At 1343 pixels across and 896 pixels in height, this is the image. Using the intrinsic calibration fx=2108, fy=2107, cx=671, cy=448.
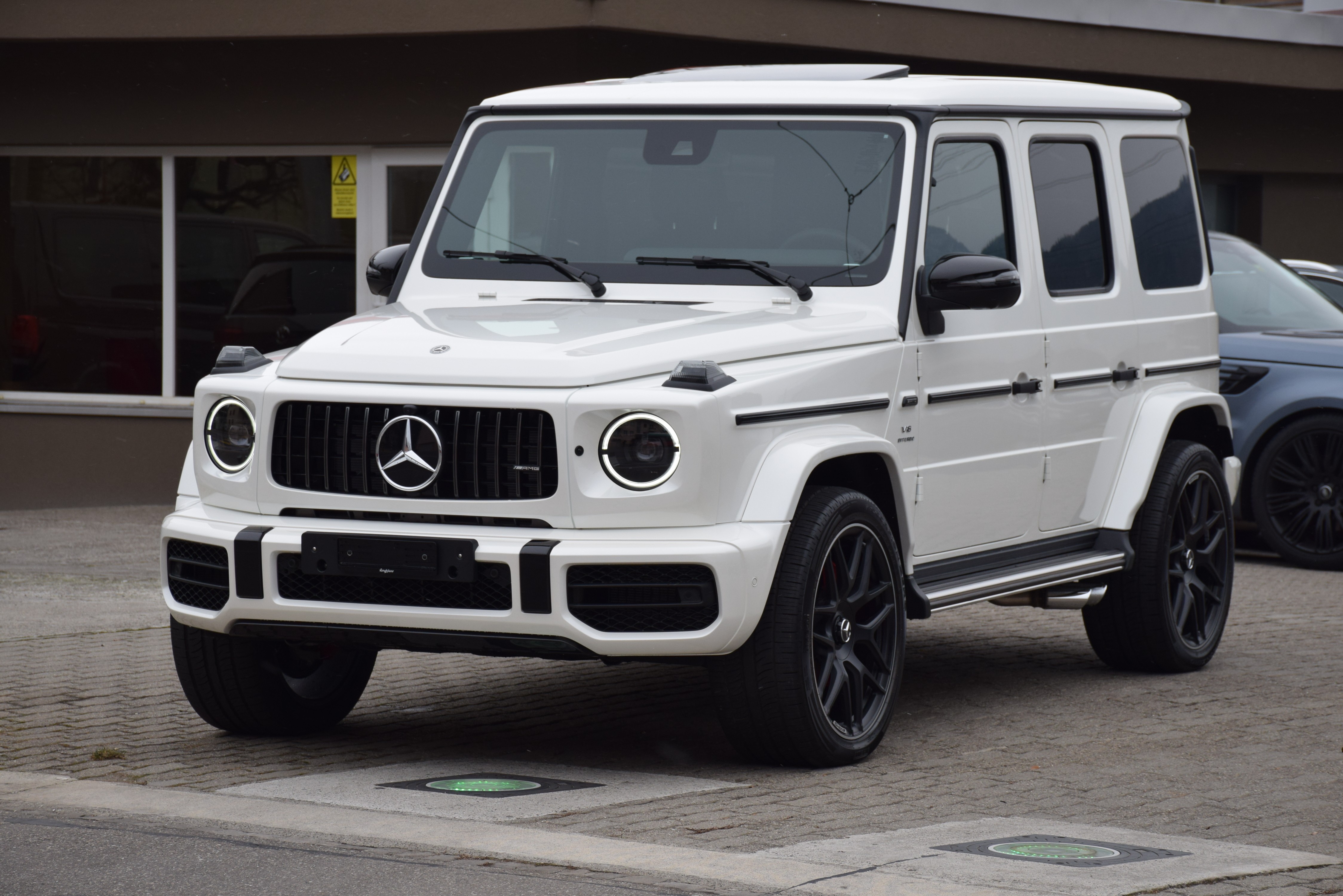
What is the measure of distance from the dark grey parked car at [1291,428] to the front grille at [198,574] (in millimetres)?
7448

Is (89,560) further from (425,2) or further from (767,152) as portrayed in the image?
(767,152)

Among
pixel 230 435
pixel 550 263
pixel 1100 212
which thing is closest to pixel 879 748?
pixel 550 263

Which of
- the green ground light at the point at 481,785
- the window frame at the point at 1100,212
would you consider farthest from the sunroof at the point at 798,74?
the green ground light at the point at 481,785

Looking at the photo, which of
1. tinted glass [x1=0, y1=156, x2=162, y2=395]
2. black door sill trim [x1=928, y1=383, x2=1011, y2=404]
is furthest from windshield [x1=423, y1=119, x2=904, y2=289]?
tinted glass [x1=0, y1=156, x2=162, y2=395]

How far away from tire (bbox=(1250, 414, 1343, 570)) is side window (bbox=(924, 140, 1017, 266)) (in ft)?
17.5

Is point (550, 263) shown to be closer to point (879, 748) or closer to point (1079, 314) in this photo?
point (879, 748)

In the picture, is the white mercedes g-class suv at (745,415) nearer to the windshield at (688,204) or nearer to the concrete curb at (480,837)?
the windshield at (688,204)

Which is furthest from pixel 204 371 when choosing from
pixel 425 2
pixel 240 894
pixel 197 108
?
pixel 240 894

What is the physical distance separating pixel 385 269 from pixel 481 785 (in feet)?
7.29

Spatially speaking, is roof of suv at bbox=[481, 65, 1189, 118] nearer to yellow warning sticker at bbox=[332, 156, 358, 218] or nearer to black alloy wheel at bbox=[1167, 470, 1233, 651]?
black alloy wheel at bbox=[1167, 470, 1233, 651]

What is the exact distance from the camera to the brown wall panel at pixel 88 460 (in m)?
15.3

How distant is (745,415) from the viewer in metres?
6.00

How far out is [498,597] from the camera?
5961 mm

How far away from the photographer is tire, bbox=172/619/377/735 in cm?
671
